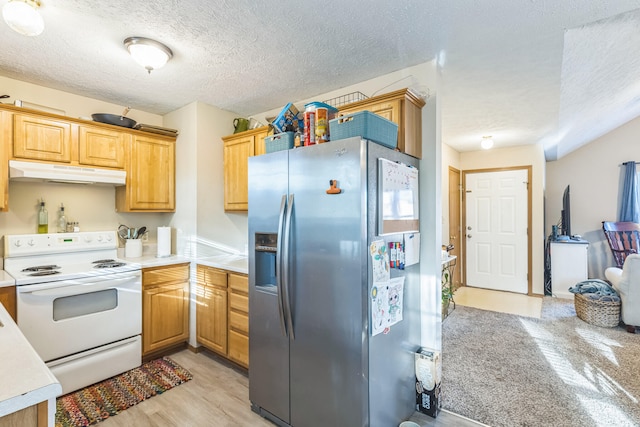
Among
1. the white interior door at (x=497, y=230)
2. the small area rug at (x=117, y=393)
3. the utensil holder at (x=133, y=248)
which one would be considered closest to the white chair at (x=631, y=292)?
the white interior door at (x=497, y=230)

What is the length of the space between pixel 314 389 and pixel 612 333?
3.69 m

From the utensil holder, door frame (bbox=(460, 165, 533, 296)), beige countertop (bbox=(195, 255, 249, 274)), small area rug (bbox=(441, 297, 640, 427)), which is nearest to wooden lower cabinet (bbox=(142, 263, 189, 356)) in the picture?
beige countertop (bbox=(195, 255, 249, 274))

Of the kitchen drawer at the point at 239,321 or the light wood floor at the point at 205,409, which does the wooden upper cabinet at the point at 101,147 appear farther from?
the light wood floor at the point at 205,409

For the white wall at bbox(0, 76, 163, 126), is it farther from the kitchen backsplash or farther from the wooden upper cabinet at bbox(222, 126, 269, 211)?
the wooden upper cabinet at bbox(222, 126, 269, 211)

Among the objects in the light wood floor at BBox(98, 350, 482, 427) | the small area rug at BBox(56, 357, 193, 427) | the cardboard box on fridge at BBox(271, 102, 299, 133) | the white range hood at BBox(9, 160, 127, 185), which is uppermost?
the cardboard box on fridge at BBox(271, 102, 299, 133)

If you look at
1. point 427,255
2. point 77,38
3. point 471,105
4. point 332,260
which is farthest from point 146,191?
point 471,105

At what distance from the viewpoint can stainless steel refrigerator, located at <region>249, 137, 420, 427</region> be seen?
5.37 feet

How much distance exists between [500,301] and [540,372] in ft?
7.38

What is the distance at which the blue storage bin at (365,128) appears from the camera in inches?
66.2

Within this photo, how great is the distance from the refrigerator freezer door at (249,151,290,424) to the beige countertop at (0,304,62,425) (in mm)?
1141

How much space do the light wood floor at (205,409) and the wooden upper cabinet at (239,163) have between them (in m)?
1.55

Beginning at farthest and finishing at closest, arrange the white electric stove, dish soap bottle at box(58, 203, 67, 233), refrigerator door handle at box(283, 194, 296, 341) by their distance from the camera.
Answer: dish soap bottle at box(58, 203, 67, 233)
the white electric stove
refrigerator door handle at box(283, 194, 296, 341)

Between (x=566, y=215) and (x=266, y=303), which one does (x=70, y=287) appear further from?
(x=566, y=215)

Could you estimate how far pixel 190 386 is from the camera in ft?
8.05
